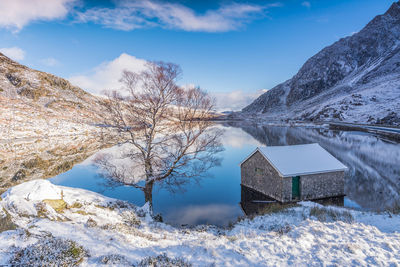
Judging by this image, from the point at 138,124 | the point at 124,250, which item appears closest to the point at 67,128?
the point at 138,124

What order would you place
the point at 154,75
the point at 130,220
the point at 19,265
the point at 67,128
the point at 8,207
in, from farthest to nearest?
the point at 67,128 < the point at 154,75 < the point at 130,220 < the point at 8,207 < the point at 19,265

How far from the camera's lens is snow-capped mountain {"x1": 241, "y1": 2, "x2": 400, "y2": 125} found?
108m

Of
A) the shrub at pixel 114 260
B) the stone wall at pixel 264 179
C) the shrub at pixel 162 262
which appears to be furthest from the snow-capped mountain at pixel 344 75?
the shrub at pixel 114 260

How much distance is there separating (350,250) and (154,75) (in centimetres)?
1150

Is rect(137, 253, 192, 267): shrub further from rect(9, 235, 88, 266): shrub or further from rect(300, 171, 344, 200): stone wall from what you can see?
rect(300, 171, 344, 200): stone wall

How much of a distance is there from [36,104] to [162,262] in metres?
84.3

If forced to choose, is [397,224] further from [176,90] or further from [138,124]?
[138,124]

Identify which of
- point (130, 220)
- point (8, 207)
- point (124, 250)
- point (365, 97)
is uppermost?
point (365, 97)

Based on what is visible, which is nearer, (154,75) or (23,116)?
(154,75)

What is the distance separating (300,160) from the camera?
2130 centimetres

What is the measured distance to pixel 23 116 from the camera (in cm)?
5788

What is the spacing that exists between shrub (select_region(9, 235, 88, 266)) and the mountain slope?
3480cm

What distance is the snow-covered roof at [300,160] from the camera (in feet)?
65.2

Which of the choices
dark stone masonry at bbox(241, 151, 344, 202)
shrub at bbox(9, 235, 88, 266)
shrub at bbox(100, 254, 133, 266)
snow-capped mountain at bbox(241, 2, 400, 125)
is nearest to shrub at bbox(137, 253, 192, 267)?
shrub at bbox(100, 254, 133, 266)
